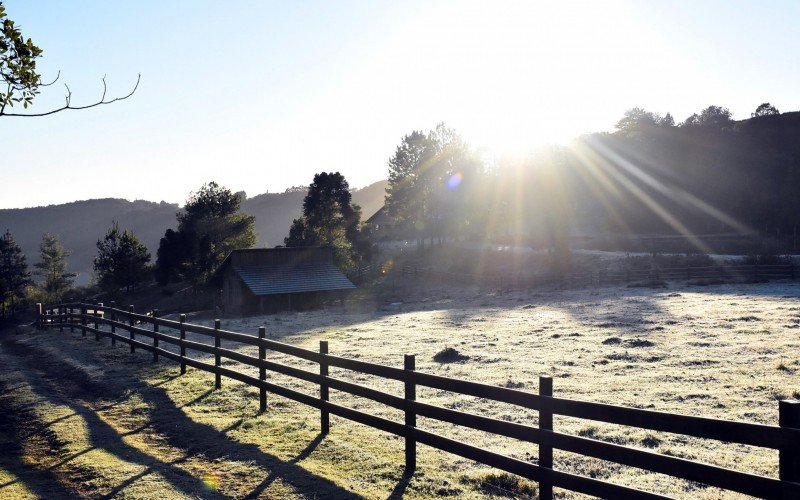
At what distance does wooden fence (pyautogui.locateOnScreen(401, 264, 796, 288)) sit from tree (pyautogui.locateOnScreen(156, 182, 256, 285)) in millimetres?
30993

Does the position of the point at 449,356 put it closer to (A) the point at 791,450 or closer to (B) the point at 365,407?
(B) the point at 365,407

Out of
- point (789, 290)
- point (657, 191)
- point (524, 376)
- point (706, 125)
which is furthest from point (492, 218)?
point (524, 376)

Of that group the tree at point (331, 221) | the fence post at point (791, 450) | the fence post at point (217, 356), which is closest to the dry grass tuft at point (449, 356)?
the fence post at point (217, 356)

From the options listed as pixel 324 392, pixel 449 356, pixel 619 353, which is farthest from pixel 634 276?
pixel 324 392

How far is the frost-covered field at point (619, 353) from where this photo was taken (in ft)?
35.0

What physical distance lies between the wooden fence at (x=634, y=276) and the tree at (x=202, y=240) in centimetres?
3099

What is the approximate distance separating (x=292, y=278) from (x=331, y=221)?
742 inches

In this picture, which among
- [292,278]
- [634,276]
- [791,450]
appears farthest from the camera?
[292,278]

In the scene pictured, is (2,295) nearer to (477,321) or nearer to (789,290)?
(477,321)

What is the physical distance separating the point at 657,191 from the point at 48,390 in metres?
99.0

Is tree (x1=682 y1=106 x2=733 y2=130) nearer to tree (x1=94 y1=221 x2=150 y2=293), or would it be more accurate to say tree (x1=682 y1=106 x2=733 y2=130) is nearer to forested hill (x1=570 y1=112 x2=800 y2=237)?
forested hill (x1=570 y1=112 x2=800 y2=237)

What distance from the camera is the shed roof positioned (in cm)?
4800

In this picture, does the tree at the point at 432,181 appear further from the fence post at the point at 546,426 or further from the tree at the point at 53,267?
the fence post at the point at 546,426

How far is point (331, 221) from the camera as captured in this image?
68562 millimetres
